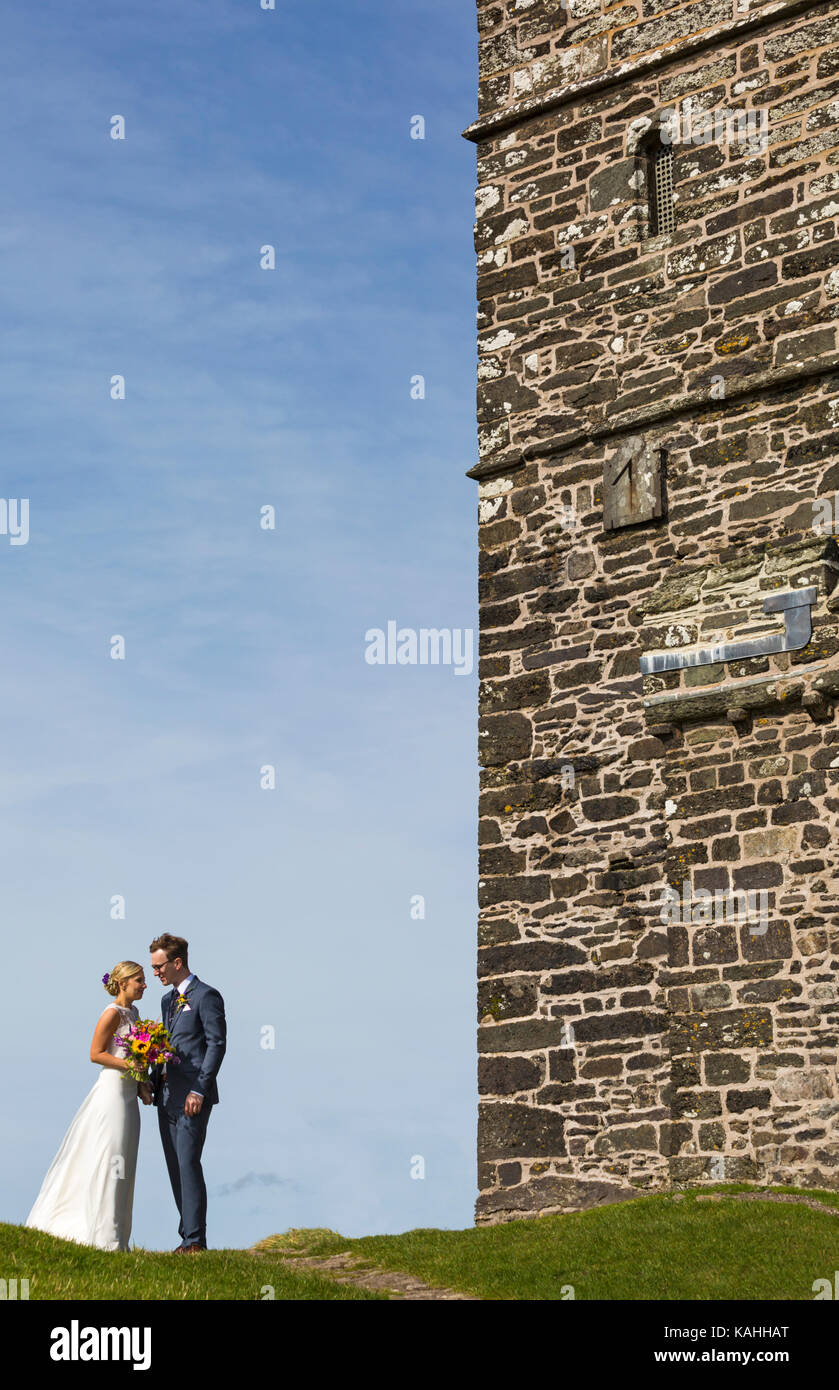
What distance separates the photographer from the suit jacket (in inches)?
454

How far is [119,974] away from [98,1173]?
1351 mm

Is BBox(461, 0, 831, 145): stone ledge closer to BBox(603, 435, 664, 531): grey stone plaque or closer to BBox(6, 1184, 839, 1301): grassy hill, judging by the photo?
BBox(603, 435, 664, 531): grey stone plaque

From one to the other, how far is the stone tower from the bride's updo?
12.1 feet

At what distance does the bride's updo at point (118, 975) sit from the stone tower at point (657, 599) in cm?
370

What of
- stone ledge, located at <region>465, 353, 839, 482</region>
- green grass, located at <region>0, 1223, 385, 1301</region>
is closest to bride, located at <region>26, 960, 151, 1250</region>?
green grass, located at <region>0, 1223, 385, 1301</region>

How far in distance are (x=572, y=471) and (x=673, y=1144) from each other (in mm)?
5848

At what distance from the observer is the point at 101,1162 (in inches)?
439

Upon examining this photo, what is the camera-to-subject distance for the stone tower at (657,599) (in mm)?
12812

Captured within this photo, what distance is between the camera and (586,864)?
14000mm

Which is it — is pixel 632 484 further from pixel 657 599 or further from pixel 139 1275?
pixel 139 1275

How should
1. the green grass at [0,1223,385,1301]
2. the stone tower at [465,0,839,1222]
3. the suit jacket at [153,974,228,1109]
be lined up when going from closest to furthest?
the green grass at [0,1223,385,1301] < the suit jacket at [153,974,228,1109] < the stone tower at [465,0,839,1222]
